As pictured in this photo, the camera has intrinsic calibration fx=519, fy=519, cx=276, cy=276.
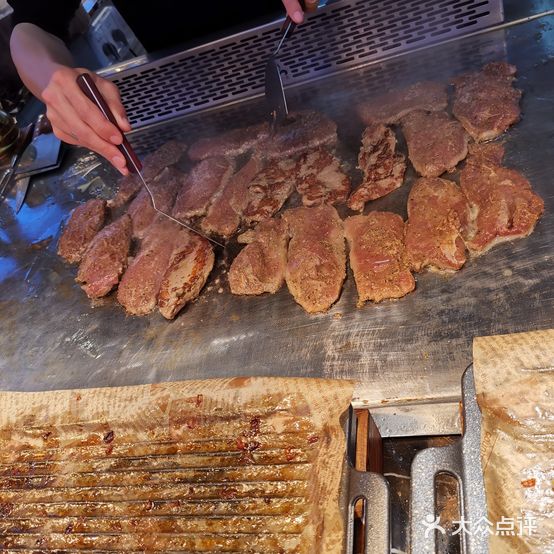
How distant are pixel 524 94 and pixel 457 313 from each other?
144 centimetres

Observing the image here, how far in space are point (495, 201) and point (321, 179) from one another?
97 centimetres

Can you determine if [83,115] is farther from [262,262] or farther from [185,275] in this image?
[262,262]

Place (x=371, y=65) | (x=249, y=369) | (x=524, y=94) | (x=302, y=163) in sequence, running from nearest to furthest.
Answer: (x=249, y=369) → (x=524, y=94) → (x=302, y=163) → (x=371, y=65)

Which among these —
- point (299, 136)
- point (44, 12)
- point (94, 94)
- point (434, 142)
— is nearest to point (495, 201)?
point (434, 142)

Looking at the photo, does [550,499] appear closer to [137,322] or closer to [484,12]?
[137,322]

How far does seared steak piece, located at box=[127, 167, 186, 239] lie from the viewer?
3379mm

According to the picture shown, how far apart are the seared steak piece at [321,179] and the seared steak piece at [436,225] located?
16.4 inches

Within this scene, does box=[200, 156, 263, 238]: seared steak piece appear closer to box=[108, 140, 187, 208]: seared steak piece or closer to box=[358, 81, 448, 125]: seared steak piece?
box=[108, 140, 187, 208]: seared steak piece

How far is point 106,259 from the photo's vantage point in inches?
126

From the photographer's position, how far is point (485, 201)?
2.53m

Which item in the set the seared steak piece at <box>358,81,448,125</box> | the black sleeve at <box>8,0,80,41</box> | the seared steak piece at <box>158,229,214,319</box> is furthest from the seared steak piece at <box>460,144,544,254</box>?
the black sleeve at <box>8,0,80,41</box>

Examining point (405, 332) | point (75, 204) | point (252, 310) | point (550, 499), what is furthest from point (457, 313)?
point (75, 204)

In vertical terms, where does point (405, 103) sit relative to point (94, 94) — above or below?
below

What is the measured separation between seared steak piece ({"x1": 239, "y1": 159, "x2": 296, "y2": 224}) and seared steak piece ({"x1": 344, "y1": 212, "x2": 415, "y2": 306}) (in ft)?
1.61
